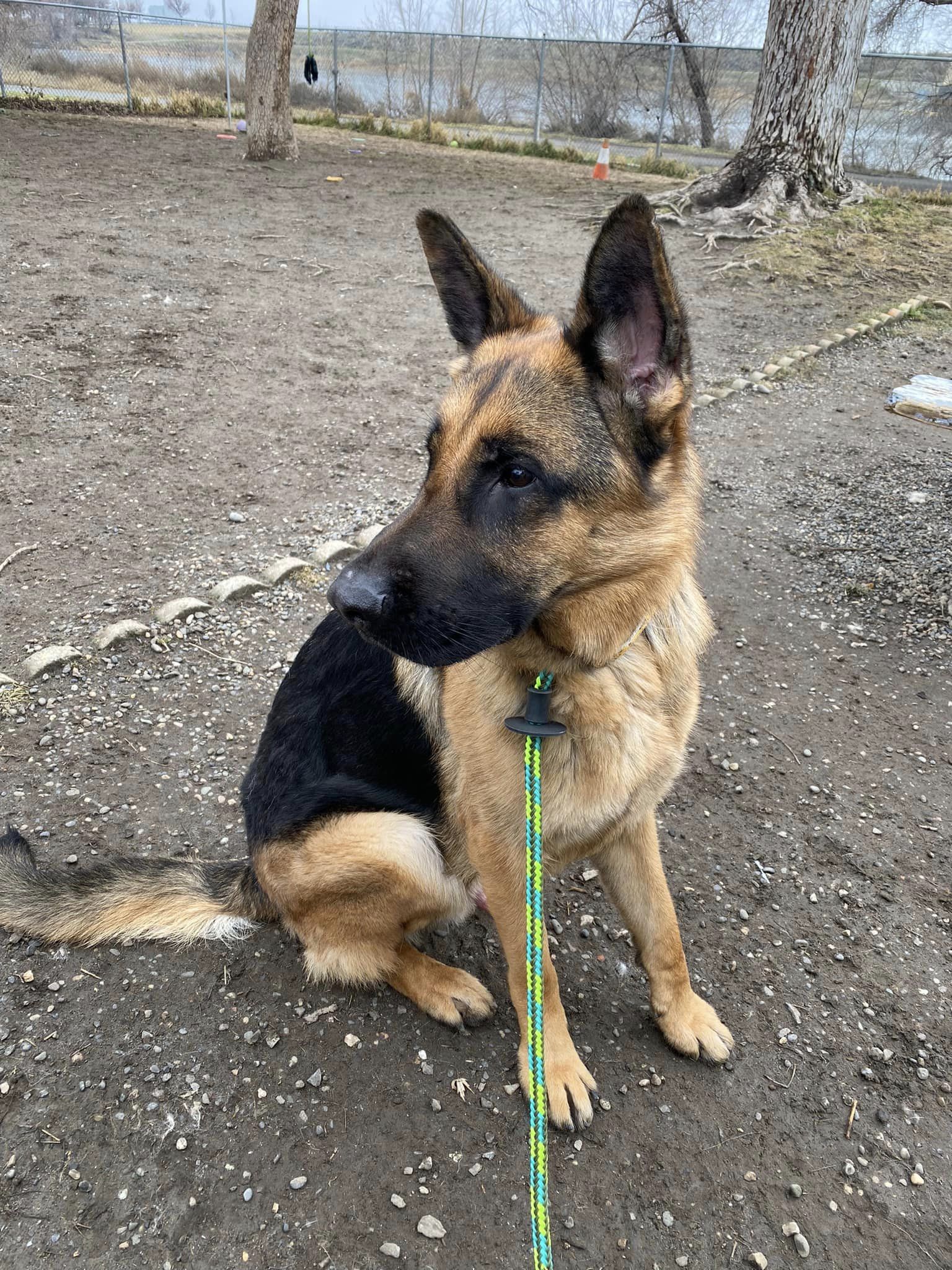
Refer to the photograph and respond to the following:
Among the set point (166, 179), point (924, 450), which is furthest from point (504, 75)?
point (924, 450)

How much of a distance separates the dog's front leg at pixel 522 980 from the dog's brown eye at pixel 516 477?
97cm

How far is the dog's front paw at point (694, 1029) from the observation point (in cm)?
258

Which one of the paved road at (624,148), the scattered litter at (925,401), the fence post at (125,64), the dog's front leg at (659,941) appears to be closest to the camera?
the dog's front leg at (659,941)

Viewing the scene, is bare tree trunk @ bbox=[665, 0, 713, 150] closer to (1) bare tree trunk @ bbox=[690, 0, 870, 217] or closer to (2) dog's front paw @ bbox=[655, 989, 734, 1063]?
(1) bare tree trunk @ bbox=[690, 0, 870, 217]

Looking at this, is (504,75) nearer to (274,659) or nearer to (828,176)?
(828,176)

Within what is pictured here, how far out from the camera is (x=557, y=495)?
197 cm

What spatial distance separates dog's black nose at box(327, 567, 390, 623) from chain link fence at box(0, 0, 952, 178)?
21.1 m

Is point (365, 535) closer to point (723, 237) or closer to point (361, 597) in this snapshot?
point (361, 597)

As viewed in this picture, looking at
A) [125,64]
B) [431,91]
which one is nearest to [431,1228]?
[125,64]

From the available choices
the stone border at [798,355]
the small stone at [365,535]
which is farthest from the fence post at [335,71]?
the small stone at [365,535]

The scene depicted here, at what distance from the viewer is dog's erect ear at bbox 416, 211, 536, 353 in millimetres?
2209

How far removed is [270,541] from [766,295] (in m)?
7.95

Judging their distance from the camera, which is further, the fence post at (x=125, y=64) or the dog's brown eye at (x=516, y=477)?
the fence post at (x=125, y=64)

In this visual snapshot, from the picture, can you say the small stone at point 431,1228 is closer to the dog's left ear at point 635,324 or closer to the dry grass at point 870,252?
the dog's left ear at point 635,324
